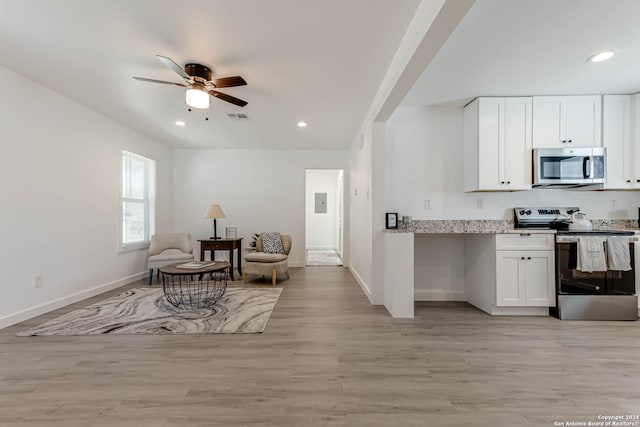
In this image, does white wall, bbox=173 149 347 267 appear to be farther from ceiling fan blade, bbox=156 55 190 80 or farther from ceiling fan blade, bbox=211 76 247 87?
ceiling fan blade, bbox=156 55 190 80

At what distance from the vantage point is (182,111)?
373 cm

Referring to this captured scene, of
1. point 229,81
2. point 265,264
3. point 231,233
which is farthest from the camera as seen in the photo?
point 231,233

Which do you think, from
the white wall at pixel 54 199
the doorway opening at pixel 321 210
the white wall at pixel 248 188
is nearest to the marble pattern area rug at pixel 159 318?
the white wall at pixel 54 199

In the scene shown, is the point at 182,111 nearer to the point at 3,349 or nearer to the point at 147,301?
the point at 147,301

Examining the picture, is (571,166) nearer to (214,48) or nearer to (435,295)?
(435,295)

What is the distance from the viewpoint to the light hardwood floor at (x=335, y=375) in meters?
1.53

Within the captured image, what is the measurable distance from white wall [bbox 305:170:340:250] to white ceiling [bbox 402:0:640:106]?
18.0ft

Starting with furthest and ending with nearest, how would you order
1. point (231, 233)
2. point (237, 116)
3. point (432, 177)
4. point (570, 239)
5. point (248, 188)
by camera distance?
1. point (248, 188)
2. point (231, 233)
3. point (237, 116)
4. point (432, 177)
5. point (570, 239)

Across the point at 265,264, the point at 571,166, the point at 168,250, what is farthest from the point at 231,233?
the point at 571,166

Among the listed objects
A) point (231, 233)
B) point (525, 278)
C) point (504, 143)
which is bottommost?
point (525, 278)

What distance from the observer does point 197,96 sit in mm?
2621

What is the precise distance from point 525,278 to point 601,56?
2132 mm

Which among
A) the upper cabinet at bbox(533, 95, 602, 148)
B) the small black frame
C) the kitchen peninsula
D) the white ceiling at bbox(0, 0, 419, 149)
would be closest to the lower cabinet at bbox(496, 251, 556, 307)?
the kitchen peninsula

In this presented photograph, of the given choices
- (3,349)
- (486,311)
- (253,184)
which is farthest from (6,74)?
(486,311)
